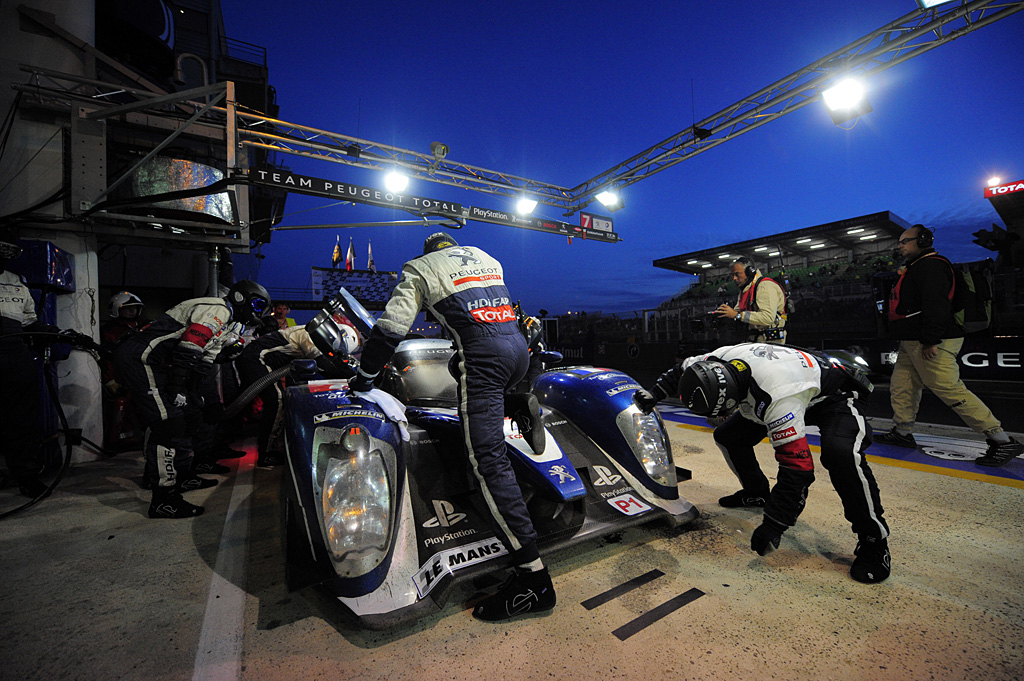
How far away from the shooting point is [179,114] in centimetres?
611

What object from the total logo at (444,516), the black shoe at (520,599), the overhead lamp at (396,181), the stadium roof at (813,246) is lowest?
the black shoe at (520,599)

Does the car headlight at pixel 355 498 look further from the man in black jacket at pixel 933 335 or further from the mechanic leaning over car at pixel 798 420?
the man in black jacket at pixel 933 335

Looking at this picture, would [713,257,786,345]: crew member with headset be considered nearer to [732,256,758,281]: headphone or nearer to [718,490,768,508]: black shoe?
[732,256,758,281]: headphone

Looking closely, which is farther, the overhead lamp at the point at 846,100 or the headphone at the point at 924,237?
the overhead lamp at the point at 846,100

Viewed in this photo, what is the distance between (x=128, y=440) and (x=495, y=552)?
529cm

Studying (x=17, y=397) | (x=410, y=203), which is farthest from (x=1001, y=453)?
(x=410, y=203)

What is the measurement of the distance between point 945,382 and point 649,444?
117 inches

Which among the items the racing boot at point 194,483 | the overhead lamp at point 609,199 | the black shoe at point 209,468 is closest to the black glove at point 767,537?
the racing boot at point 194,483

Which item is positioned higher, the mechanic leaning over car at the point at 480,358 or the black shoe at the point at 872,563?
the mechanic leaning over car at the point at 480,358

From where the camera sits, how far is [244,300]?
11.5 feet

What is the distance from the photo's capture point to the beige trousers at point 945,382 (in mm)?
3479

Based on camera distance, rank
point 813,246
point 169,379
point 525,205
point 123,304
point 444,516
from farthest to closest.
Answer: point 813,246 → point 525,205 → point 123,304 → point 169,379 → point 444,516

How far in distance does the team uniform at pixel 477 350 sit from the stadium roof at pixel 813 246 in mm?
24822

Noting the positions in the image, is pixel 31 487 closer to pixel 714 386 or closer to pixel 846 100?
pixel 714 386
